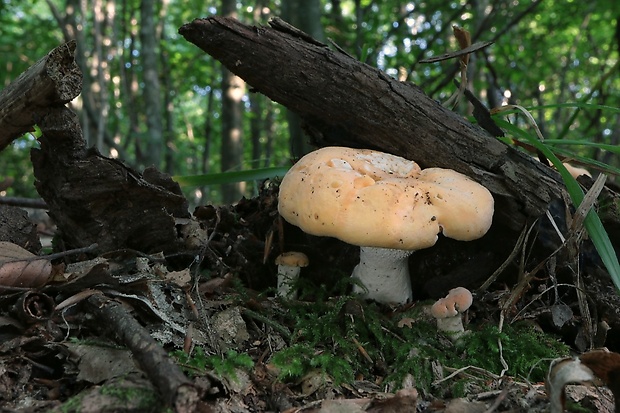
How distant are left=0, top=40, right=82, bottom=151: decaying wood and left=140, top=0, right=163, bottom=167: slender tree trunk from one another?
23.9 ft

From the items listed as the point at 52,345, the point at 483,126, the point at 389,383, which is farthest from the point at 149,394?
the point at 483,126

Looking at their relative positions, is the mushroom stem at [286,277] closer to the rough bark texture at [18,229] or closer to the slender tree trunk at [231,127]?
the rough bark texture at [18,229]

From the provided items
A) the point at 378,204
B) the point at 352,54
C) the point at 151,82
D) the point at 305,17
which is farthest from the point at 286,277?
the point at 151,82

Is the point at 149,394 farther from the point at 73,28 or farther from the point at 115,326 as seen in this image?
the point at 73,28

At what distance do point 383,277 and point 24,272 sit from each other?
1874 millimetres

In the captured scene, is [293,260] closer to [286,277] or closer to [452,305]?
[286,277]

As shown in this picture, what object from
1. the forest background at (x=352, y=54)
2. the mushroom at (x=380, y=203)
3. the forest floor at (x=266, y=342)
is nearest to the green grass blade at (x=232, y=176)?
the forest background at (x=352, y=54)

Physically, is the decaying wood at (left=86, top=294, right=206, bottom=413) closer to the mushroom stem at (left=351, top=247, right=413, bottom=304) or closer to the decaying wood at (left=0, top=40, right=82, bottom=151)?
the decaying wood at (left=0, top=40, right=82, bottom=151)

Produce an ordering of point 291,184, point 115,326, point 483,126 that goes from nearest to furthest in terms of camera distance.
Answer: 1. point 115,326
2. point 291,184
3. point 483,126

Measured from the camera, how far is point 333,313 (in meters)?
2.55

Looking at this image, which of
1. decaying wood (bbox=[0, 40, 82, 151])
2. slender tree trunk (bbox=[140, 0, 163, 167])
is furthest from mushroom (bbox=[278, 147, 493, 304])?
slender tree trunk (bbox=[140, 0, 163, 167])

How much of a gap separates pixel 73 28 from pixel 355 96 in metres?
10.4

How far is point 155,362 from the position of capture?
5.26 feet

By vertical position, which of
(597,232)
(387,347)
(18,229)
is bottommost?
(387,347)
